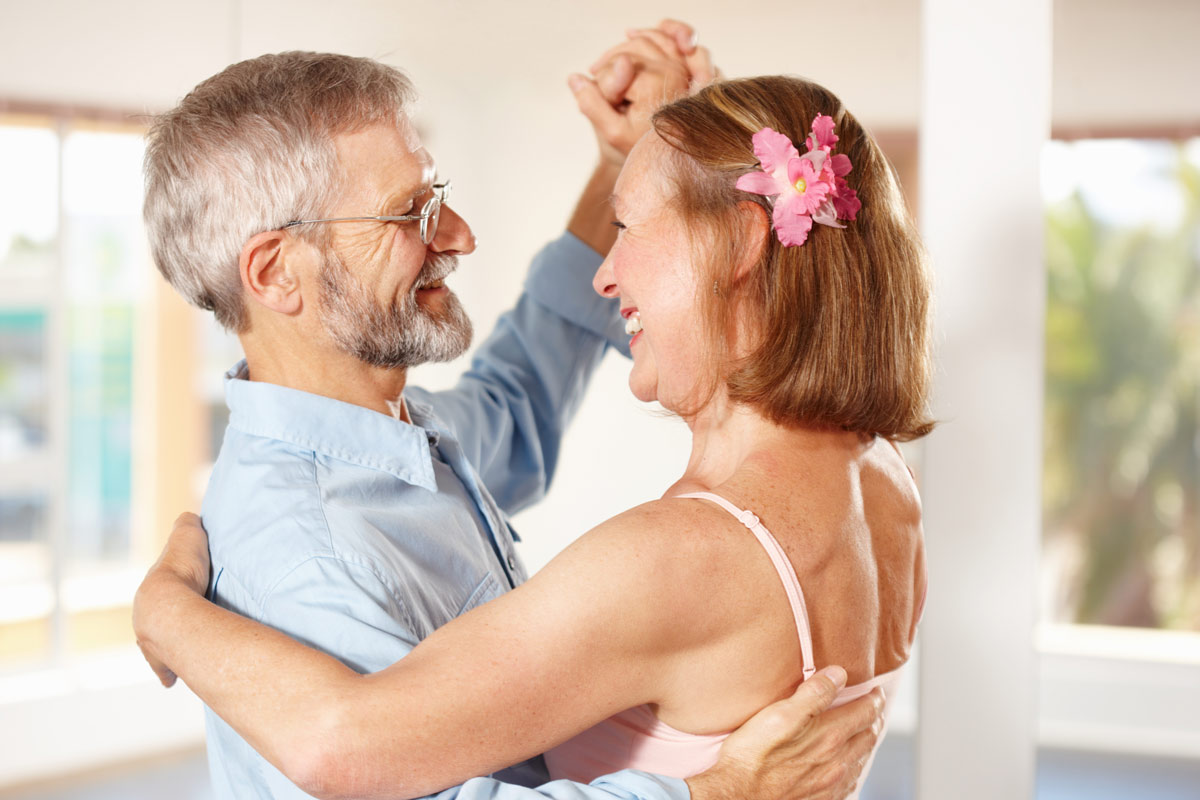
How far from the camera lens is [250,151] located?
1563mm

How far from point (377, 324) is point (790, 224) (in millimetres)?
684

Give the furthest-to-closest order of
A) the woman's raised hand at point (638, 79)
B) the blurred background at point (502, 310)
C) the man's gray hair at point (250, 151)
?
1. the blurred background at point (502, 310)
2. the woman's raised hand at point (638, 79)
3. the man's gray hair at point (250, 151)

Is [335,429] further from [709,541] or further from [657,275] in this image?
[709,541]

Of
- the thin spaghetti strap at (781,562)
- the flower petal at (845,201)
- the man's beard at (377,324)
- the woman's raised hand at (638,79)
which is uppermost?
the woman's raised hand at (638,79)

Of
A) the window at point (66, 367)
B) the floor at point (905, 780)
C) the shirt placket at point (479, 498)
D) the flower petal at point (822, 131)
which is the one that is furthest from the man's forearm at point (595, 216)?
the window at point (66, 367)

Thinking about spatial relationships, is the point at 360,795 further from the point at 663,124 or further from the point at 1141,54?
the point at 1141,54

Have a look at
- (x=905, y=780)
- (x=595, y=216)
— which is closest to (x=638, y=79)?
(x=595, y=216)

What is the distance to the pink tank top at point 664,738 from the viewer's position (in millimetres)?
1196

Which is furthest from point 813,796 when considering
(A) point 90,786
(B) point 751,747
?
(A) point 90,786

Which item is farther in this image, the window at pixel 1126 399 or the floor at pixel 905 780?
the window at pixel 1126 399

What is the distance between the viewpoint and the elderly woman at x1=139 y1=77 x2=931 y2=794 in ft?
3.64

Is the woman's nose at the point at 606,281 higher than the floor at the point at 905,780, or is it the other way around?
the woman's nose at the point at 606,281

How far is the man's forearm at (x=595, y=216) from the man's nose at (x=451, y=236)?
1.40ft

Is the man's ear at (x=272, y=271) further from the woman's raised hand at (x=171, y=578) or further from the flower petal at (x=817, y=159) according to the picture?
the flower petal at (x=817, y=159)
